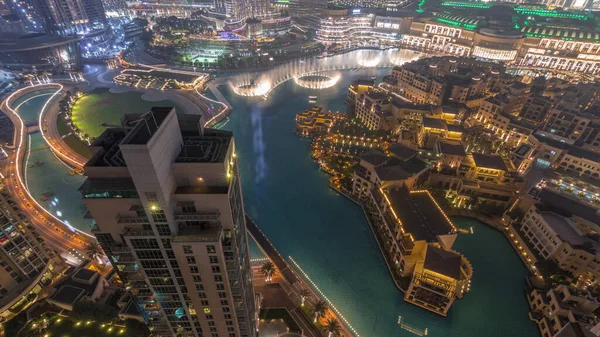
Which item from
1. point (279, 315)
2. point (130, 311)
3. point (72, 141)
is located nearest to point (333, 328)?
point (279, 315)

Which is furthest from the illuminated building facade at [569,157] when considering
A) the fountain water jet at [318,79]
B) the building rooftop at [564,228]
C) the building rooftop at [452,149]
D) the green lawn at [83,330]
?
the green lawn at [83,330]

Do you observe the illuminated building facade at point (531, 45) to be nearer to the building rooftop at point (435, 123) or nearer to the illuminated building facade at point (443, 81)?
the illuminated building facade at point (443, 81)

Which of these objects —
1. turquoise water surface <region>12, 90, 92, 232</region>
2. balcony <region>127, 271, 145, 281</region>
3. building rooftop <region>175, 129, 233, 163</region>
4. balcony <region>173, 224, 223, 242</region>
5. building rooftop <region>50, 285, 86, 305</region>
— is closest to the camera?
building rooftop <region>175, 129, 233, 163</region>

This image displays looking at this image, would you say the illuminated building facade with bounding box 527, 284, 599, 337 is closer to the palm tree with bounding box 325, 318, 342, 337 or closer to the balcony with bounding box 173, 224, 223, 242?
the palm tree with bounding box 325, 318, 342, 337

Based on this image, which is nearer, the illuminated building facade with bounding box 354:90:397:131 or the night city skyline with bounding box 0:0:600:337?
the night city skyline with bounding box 0:0:600:337

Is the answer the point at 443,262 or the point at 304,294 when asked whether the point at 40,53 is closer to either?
the point at 304,294

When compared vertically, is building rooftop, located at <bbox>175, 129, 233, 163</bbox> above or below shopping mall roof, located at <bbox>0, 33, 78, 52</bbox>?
above

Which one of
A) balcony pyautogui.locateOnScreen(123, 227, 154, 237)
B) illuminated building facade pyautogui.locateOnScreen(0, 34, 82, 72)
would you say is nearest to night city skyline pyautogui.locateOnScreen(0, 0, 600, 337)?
balcony pyautogui.locateOnScreen(123, 227, 154, 237)
